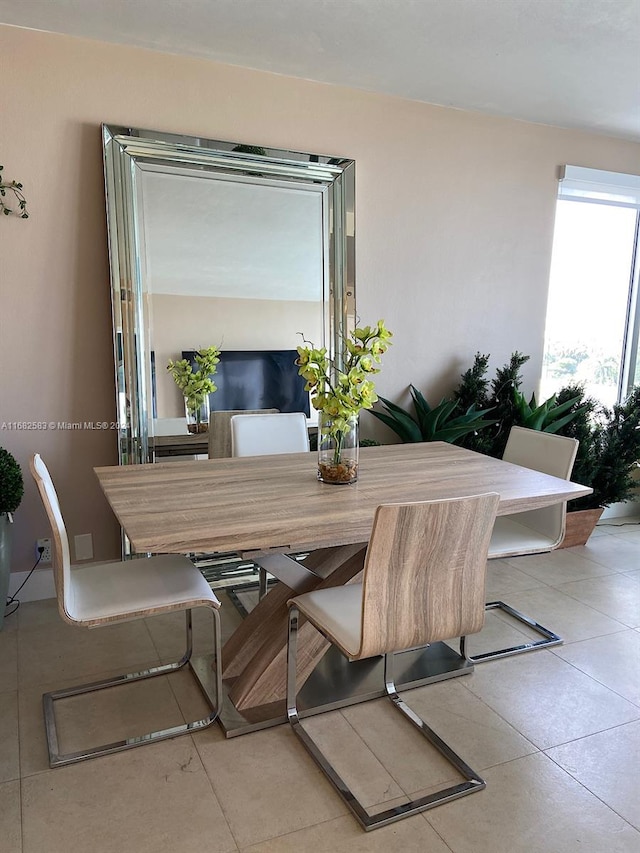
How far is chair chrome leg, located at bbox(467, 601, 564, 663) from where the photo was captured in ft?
7.93

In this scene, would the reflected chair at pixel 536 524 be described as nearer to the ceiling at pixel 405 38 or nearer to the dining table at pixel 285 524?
the dining table at pixel 285 524

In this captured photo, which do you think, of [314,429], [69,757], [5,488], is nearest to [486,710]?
[69,757]

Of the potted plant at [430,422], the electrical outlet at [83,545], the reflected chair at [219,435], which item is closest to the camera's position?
the electrical outlet at [83,545]

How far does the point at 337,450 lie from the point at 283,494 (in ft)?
0.86

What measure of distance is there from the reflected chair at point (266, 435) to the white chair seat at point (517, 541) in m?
0.90

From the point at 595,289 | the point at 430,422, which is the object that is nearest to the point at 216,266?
the point at 430,422

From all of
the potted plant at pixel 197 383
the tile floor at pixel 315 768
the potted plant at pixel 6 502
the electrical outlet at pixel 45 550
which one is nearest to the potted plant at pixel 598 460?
the tile floor at pixel 315 768

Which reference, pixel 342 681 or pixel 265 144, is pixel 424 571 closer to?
pixel 342 681

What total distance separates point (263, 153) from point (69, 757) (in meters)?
2.53

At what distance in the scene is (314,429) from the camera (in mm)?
3312

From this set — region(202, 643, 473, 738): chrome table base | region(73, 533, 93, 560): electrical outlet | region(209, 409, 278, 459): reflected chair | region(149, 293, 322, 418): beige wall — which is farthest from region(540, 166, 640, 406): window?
region(73, 533, 93, 560): electrical outlet

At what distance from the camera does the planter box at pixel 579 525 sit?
3594mm

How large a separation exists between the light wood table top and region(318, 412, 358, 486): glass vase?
0.15 ft

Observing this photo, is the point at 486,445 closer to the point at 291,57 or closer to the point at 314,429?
the point at 314,429
